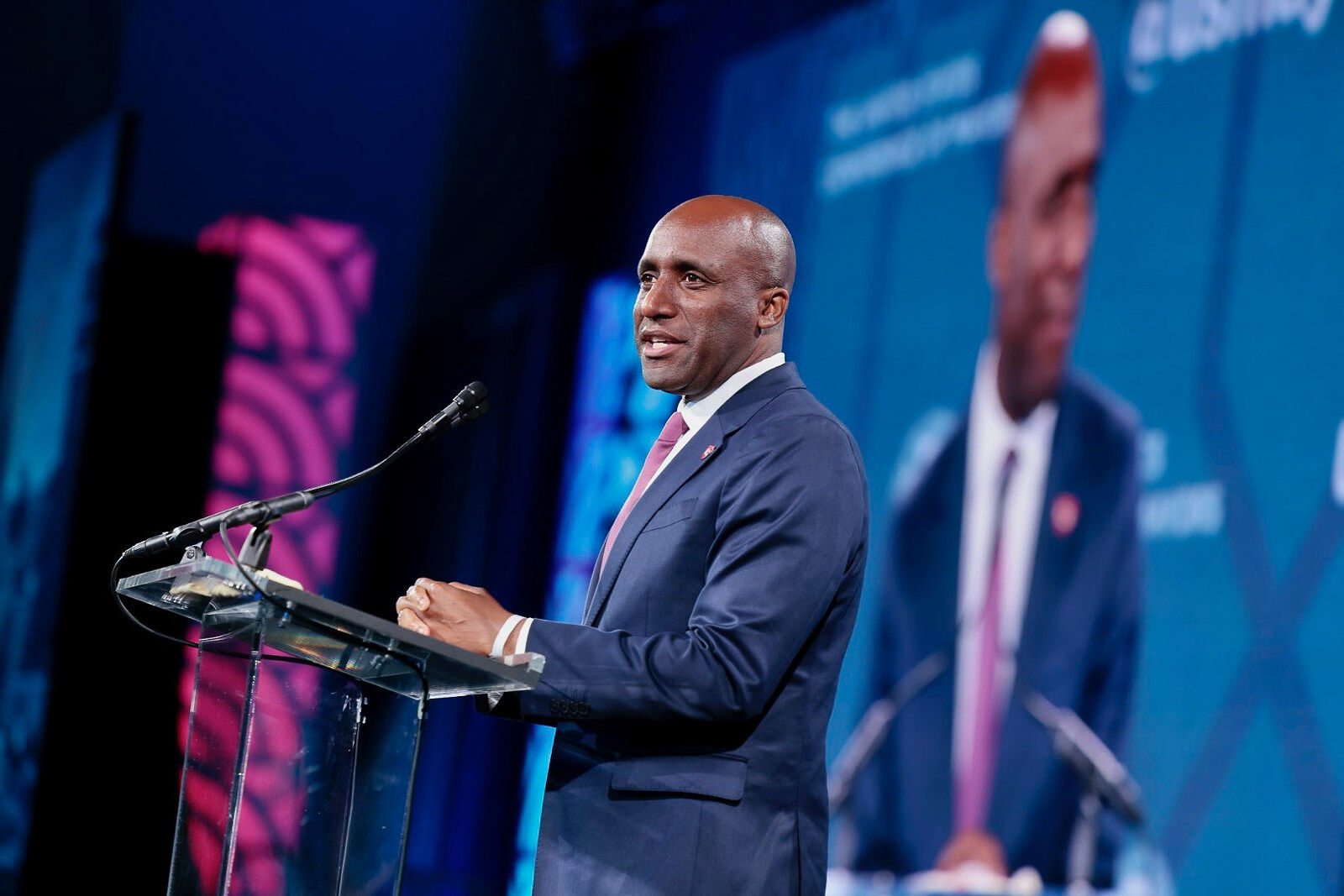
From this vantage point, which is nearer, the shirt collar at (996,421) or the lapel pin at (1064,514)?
the lapel pin at (1064,514)

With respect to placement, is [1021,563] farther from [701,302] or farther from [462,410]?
[462,410]

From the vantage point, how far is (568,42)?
6.86 metres

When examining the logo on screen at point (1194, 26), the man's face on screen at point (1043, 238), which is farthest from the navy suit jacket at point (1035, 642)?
the logo on screen at point (1194, 26)

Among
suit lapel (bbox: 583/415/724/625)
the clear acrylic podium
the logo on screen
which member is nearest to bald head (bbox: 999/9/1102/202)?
the logo on screen

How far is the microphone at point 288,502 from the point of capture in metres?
1.70

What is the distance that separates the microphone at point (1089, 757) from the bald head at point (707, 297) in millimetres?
2028

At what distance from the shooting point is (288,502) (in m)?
1.71

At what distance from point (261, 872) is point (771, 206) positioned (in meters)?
3.85

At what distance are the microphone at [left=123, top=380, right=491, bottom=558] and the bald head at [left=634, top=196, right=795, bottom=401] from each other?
23 cm

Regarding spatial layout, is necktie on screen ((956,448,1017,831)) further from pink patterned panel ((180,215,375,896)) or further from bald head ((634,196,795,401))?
pink patterned panel ((180,215,375,896))

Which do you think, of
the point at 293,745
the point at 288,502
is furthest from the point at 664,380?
the point at 293,745

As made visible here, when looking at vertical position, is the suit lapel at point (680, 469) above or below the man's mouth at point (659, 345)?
below

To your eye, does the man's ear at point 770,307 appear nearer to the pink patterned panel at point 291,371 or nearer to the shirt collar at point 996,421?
the shirt collar at point 996,421

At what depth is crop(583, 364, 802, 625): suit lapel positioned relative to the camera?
191 cm
